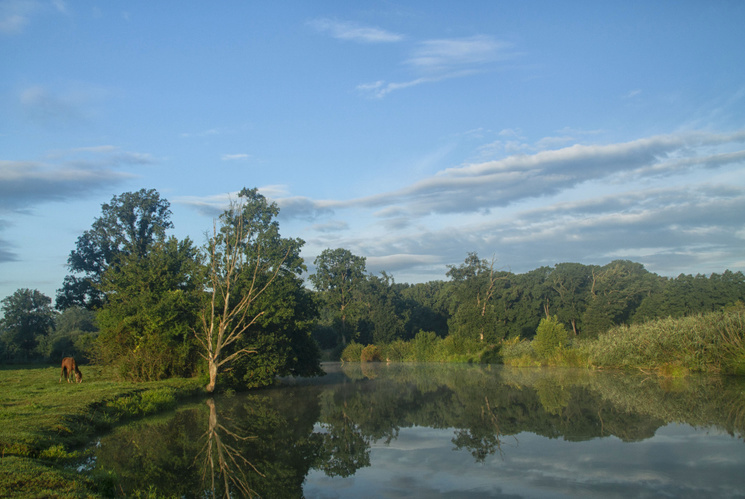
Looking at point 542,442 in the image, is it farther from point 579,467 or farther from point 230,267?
point 230,267

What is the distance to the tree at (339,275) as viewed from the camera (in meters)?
67.8

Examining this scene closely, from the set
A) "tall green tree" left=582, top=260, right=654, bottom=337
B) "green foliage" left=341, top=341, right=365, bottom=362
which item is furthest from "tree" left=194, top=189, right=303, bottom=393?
"green foliage" left=341, top=341, right=365, bottom=362

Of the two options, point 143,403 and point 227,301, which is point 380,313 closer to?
point 227,301

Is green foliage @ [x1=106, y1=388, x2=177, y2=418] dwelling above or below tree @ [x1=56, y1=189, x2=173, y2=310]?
below

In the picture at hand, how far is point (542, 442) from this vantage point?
34.1 feet

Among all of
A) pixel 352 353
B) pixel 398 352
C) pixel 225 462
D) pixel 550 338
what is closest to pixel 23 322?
pixel 352 353

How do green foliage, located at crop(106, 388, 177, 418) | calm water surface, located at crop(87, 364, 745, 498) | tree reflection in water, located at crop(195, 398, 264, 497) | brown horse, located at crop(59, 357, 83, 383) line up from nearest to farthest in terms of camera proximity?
calm water surface, located at crop(87, 364, 745, 498)
tree reflection in water, located at crop(195, 398, 264, 497)
green foliage, located at crop(106, 388, 177, 418)
brown horse, located at crop(59, 357, 83, 383)

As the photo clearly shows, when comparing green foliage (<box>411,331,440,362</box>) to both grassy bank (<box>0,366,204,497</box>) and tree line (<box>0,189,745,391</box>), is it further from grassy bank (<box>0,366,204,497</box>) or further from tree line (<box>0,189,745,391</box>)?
grassy bank (<box>0,366,204,497</box>)

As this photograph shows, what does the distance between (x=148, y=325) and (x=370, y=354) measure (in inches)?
1418

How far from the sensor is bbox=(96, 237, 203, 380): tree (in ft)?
69.9

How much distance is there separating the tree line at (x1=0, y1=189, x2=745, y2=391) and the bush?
164 inches

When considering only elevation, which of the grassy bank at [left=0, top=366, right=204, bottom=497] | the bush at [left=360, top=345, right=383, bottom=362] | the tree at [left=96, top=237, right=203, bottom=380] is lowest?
the bush at [left=360, top=345, right=383, bottom=362]

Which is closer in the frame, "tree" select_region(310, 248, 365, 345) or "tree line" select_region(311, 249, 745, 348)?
"tree line" select_region(311, 249, 745, 348)

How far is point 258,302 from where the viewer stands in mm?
24078
